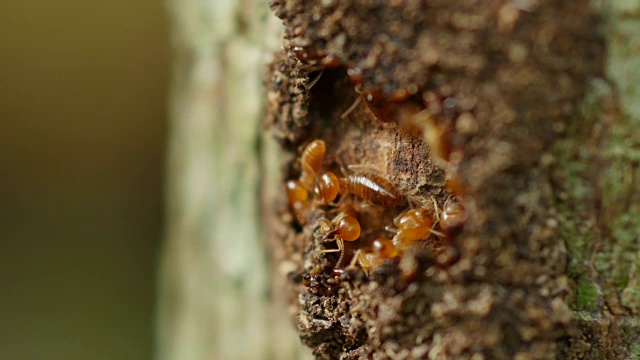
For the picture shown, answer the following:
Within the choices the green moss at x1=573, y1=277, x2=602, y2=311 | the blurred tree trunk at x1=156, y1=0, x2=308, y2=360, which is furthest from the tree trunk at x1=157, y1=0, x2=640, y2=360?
the blurred tree trunk at x1=156, y1=0, x2=308, y2=360

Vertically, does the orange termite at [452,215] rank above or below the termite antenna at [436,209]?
below

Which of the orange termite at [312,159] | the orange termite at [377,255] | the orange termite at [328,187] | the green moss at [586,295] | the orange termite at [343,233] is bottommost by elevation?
the green moss at [586,295]

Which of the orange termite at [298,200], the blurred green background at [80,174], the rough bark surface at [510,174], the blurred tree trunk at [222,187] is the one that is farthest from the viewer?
the blurred green background at [80,174]

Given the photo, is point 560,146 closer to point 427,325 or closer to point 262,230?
point 427,325

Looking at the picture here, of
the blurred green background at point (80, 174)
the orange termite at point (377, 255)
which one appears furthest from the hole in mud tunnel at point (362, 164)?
the blurred green background at point (80, 174)

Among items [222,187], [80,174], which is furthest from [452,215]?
[80,174]

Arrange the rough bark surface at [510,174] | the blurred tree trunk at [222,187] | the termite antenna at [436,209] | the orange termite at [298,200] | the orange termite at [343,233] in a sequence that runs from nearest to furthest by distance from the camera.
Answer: the rough bark surface at [510,174]
the termite antenna at [436,209]
the orange termite at [343,233]
the orange termite at [298,200]
the blurred tree trunk at [222,187]

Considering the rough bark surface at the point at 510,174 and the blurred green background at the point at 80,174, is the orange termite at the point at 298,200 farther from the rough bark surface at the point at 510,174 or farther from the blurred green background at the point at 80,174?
the blurred green background at the point at 80,174

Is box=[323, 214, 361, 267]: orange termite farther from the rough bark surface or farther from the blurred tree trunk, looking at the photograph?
the blurred tree trunk
